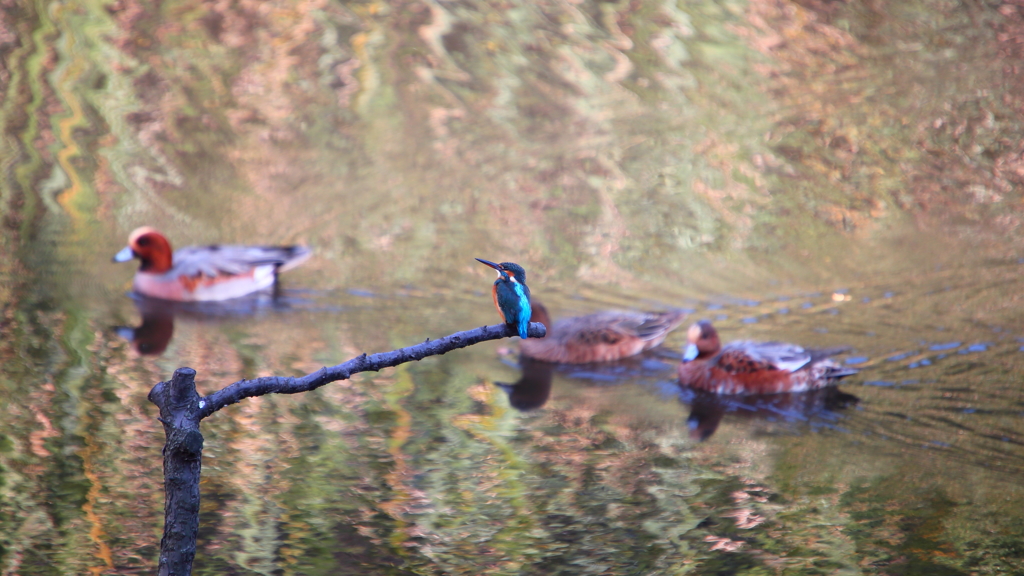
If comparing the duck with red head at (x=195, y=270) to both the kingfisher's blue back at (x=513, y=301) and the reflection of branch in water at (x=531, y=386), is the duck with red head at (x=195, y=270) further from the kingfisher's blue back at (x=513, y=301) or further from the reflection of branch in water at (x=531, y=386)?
the kingfisher's blue back at (x=513, y=301)

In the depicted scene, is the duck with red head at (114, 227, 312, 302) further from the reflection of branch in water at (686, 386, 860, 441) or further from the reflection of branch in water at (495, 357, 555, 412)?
the reflection of branch in water at (686, 386, 860, 441)

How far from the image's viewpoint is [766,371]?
527cm

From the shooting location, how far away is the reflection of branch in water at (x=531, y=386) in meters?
5.04

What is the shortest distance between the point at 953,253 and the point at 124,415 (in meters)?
5.69

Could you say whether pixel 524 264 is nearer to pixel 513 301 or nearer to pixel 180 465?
pixel 513 301

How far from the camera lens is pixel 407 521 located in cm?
373

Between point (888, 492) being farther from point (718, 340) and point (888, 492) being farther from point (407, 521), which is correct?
point (407, 521)

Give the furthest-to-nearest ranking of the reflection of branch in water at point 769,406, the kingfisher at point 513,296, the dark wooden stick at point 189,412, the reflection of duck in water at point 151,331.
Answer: the reflection of duck in water at point 151,331 < the reflection of branch in water at point 769,406 < the kingfisher at point 513,296 < the dark wooden stick at point 189,412

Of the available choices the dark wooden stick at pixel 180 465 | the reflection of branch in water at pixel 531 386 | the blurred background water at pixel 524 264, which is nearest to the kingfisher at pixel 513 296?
the dark wooden stick at pixel 180 465

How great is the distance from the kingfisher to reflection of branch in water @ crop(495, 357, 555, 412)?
2.35m

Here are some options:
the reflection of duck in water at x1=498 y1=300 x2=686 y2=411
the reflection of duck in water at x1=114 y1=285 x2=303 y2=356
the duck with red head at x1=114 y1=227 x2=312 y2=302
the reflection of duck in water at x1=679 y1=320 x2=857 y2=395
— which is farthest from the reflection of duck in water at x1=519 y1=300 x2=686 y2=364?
the duck with red head at x1=114 y1=227 x2=312 y2=302

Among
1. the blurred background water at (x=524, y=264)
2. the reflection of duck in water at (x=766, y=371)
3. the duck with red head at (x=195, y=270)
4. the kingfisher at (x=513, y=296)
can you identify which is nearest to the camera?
the kingfisher at (x=513, y=296)

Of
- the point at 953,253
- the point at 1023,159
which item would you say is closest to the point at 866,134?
the point at 1023,159

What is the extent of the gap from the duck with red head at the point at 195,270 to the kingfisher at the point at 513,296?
161 inches
